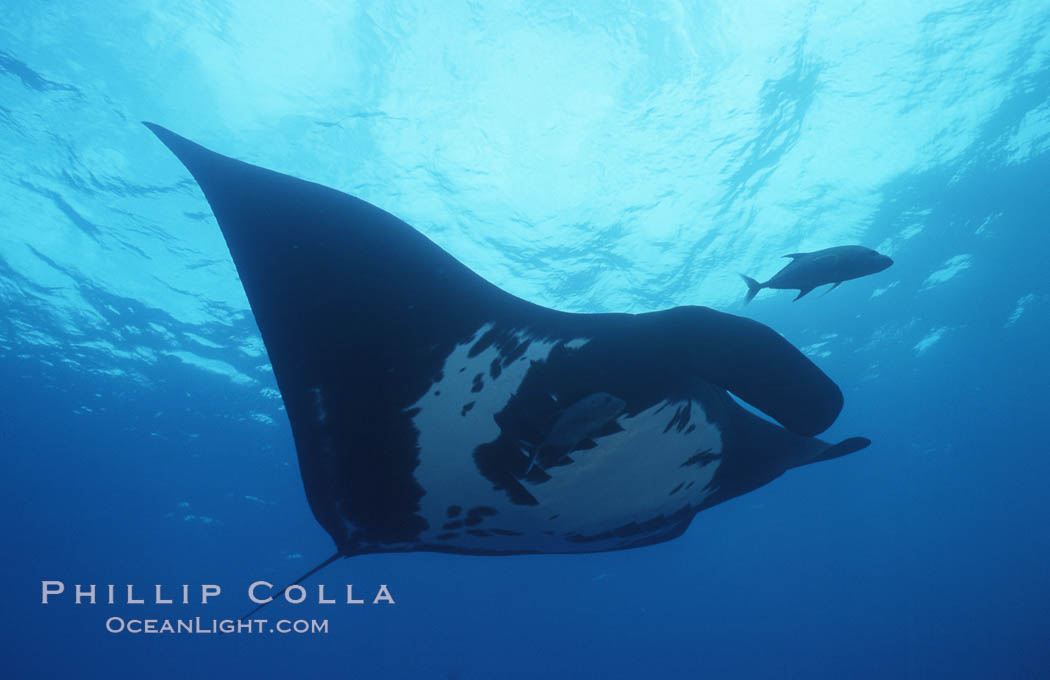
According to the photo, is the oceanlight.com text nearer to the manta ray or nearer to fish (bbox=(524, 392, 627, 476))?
the manta ray

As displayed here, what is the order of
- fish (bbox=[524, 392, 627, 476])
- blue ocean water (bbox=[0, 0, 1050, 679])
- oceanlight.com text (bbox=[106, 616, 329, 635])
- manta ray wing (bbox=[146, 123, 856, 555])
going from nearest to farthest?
manta ray wing (bbox=[146, 123, 856, 555]) → fish (bbox=[524, 392, 627, 476]) → blue ocean water (bbox=[0, 0, 1050, 679]) → oceanlight.com text (bbox=[106, 616, 329, 635])

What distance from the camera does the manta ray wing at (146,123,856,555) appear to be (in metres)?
2.15

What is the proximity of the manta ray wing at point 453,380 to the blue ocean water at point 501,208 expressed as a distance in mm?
9149

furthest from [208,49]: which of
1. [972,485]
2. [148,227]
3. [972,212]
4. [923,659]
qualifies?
[923,659]

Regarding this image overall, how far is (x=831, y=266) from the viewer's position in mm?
3486

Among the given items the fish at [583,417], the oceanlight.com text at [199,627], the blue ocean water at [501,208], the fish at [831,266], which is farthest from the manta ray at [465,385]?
the oceanlight.com text at [199,627]

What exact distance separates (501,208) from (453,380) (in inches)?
428

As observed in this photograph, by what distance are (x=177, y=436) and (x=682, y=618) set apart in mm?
41487

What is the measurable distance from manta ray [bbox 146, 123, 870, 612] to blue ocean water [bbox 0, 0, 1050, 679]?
9.15 m

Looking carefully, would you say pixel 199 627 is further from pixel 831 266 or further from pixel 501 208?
pixel 831 266

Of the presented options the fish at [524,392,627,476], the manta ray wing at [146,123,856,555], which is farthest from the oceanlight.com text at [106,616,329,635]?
the fish at [524,392,627,476]

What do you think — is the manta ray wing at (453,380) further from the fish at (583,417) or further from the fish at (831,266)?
the fish at (831,266)

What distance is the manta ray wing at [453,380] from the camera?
7.05ft

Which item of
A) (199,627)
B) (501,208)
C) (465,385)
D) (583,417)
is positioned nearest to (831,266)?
(583,417)
